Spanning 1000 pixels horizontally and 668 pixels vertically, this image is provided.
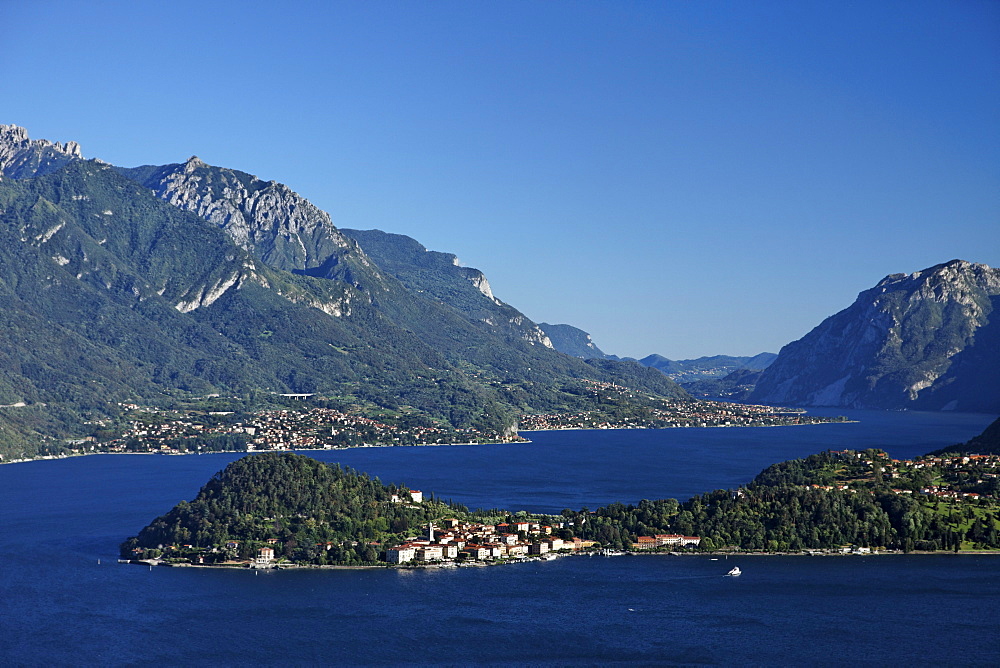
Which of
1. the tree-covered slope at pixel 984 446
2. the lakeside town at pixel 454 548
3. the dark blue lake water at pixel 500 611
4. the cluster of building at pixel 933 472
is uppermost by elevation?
the tree-covered slope at pixel 984 446

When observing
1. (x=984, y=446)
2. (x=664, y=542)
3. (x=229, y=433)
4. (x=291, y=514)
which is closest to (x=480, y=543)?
(x=664, y=542)

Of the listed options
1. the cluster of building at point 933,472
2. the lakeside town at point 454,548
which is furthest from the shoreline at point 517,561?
the cluster of building at point 933,472

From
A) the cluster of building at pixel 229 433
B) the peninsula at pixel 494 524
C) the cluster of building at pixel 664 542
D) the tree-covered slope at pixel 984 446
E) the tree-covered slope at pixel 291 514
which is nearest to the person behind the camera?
the peninsula at pixel 494 524

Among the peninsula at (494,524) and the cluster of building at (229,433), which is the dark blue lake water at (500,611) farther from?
the cluster of building at (229,433)

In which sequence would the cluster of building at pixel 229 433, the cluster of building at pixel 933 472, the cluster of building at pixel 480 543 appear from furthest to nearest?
the cluster of building at pixel 229 433, the cluster of building at pixel 933 472, the cluster of building at pixel 480 543

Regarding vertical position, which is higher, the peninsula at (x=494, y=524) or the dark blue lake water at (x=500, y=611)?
the peninsula at (x=494, y=524)

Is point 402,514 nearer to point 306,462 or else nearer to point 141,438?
point 306,462

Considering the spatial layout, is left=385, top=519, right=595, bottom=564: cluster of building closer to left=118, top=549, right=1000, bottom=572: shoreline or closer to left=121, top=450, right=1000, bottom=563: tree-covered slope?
left=118, top=549, right=1000, bottom=572: shoreline

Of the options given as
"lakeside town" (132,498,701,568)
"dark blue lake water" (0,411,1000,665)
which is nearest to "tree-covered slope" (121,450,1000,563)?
"lakeside town" (132,498,701,568)

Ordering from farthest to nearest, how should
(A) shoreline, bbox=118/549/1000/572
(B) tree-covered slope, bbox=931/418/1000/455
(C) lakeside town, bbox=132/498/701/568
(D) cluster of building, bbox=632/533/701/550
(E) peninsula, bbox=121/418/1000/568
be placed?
1. (B) tree-covered slope, bbox=931/418/1000/455
2. (D) cluster of building, bbox=632/533/701/550
3. (E) peninsula, bbox=121/418/1000/568
4. (C) lakeside town, bbox=132/498/701/568
5. (A) shoreline, bbox=118/549/1000/572
